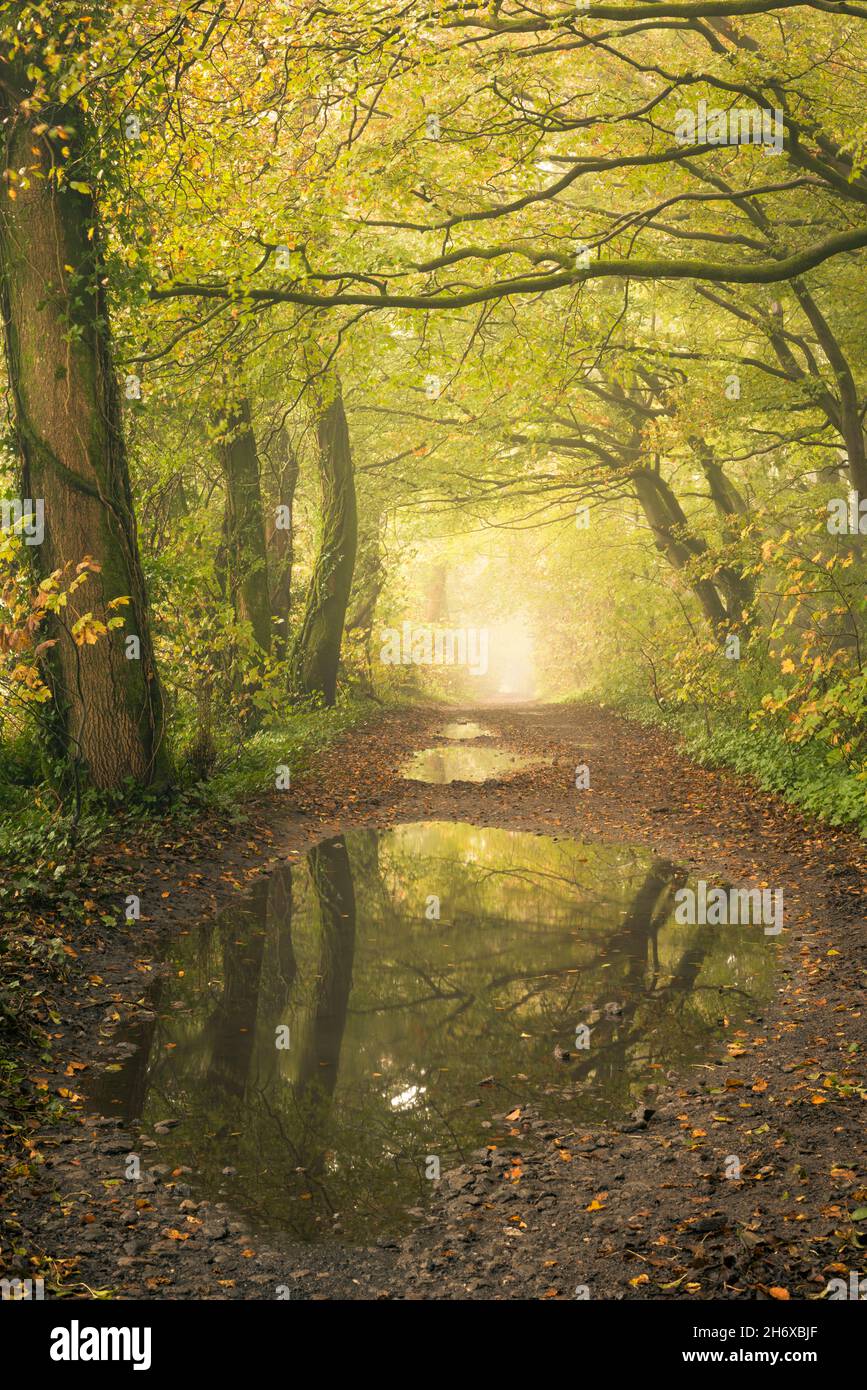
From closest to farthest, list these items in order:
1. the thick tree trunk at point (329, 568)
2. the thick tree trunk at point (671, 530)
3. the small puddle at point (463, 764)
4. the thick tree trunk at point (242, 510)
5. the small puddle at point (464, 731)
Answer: the thick tree trunk at point (242, 510) < the small puddle at point (463, 764) < the thick tree trunk at point (329, 568) < the thick tree trunk at point (671, 530) < the small puddle at point (464, 731)

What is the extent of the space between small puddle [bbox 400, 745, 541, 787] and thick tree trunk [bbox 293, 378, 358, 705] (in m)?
2.70

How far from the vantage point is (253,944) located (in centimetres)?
841

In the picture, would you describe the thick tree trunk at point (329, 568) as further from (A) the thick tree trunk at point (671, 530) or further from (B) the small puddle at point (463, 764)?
(A) the thick tree trunk at point (671, 530)

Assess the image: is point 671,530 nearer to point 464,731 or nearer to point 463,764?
point 463,764

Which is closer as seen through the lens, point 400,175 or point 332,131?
point 400,175

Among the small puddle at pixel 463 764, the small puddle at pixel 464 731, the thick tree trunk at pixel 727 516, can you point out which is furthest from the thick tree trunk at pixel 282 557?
the thick tree trunk at pixel 727 516

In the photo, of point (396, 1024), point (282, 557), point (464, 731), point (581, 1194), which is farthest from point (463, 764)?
point (581, 1194)

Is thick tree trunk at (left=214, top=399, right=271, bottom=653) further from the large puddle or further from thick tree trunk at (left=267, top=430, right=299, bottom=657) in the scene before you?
the large puddle

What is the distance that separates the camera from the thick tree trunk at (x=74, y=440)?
377 inches

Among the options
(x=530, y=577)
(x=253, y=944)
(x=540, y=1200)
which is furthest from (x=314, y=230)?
(x=530, y=577)

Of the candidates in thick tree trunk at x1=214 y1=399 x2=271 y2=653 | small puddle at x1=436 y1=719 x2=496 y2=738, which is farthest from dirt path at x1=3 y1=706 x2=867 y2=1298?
small puddle at x1=436 y1=719 x2=496 y2=738

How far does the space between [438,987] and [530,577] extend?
32769 millimetres

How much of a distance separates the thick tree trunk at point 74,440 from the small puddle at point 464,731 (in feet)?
49.5

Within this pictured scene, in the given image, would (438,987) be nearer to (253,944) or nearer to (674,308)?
(253,944)
